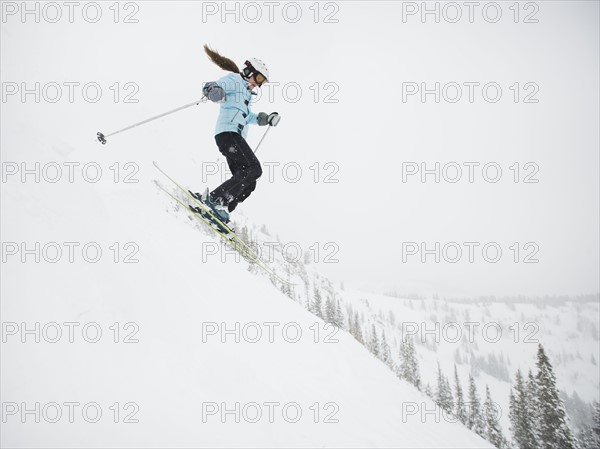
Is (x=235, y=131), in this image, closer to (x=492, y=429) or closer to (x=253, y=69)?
(x=253, y=69)

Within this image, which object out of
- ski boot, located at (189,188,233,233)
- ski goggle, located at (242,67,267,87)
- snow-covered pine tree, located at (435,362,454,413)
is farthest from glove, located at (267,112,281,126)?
snow-covered pine tree, located at (435,362,454,413)

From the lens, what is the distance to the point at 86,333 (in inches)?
243

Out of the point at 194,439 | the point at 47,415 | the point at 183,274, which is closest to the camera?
the point at 47,415

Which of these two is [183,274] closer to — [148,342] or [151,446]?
[148,342]

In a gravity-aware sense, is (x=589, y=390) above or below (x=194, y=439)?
below

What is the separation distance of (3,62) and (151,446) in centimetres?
1394

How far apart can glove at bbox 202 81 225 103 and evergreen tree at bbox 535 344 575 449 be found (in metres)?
29.4

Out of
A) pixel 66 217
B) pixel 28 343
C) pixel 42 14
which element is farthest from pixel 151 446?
pixel 42 14

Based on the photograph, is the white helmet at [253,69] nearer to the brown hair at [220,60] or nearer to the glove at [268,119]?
the brown hair at [220,60]

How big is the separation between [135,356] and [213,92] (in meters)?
5.30

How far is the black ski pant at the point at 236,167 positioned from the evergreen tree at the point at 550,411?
28.2m

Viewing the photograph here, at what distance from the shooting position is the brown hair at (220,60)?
19.0 ft

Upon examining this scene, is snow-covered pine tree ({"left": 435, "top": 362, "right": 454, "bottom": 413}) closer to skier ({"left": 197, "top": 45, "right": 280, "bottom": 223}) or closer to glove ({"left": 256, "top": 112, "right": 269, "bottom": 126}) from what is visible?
skier ({"left": 197, "top": 45, "right": 280, "bottom": 223})

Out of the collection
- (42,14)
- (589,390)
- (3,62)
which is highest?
(42,14)
